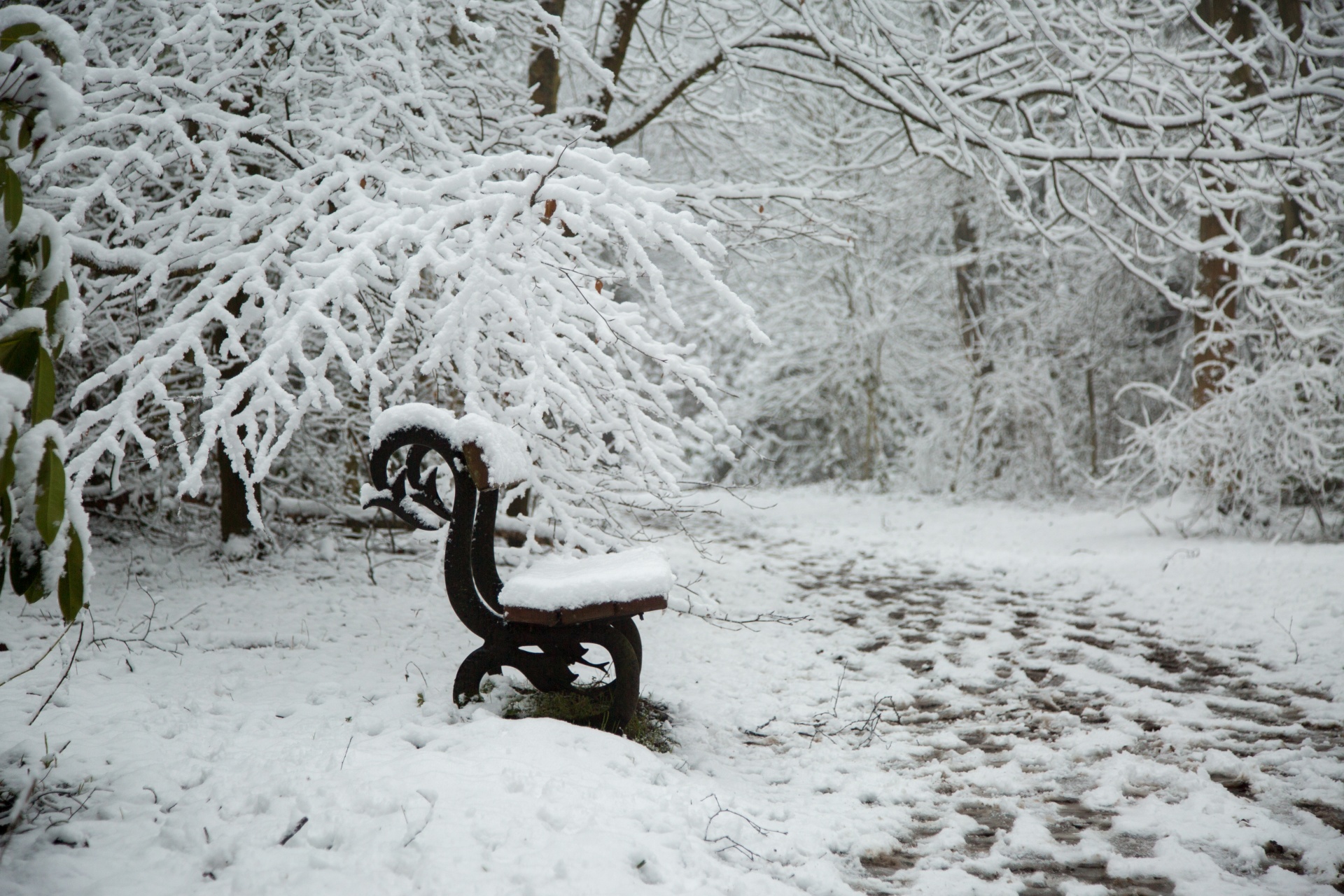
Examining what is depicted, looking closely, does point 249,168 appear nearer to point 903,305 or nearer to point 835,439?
point 903,305

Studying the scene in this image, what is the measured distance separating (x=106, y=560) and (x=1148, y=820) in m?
6.05

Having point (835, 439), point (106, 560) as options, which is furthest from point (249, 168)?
point (835, 439)

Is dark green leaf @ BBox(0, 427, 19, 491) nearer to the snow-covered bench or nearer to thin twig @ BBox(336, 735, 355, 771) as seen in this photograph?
thin twig @ BBox(336, 735, 355, 771)

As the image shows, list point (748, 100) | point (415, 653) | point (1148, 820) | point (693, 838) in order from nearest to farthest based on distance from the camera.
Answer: point (693, 838), point (1148, 820), point (415, 653), point (748, 100)

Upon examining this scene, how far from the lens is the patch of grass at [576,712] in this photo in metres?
3.21

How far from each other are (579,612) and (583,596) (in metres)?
0.06

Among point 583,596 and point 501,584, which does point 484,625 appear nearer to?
point 501,584

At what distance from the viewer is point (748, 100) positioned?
31.3 ft

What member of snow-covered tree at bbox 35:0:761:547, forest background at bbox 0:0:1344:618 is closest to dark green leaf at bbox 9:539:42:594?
forest background at bbox 0:0:1344:618

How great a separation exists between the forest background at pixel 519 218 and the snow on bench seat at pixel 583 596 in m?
0.73

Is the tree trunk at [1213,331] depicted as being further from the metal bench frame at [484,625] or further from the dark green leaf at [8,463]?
the dark green leaf at [8,463]

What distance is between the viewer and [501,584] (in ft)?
11.0

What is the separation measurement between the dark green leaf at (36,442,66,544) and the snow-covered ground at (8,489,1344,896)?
3.05ft

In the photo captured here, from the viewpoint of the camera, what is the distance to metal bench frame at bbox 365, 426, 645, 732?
311 centimetres
